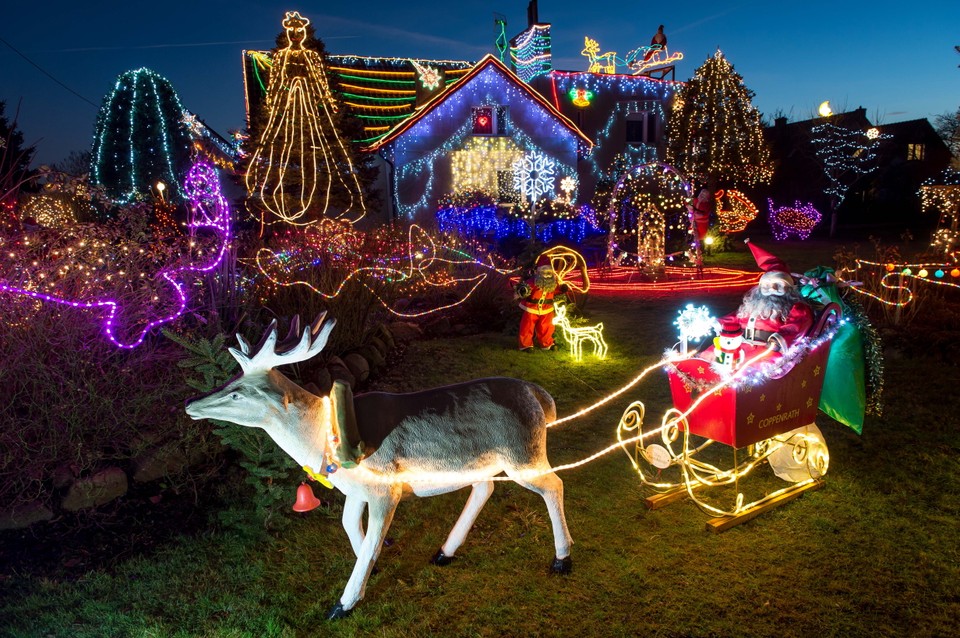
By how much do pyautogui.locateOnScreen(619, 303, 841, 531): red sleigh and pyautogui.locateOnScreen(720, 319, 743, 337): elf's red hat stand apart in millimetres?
237

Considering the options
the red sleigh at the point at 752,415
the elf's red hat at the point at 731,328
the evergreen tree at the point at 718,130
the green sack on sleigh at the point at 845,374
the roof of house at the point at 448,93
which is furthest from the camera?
the evergreen tree at the point at 718,130

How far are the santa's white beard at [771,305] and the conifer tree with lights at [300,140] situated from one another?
10003 mm

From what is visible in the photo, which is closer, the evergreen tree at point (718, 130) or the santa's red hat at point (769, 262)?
the santa's red hat at point (769, 262)

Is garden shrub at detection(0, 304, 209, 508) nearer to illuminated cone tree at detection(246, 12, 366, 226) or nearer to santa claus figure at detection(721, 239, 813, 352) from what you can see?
santa claus figure at detection(721, 239, 813, 352)

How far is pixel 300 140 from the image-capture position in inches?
567

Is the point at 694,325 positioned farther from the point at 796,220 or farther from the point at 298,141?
the point at 796,220

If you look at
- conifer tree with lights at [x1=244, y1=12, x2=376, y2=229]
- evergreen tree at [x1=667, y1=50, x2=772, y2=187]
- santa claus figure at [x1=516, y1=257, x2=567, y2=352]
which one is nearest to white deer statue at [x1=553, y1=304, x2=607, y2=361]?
santa claus figure at [x1=516, y1=257, x2=567, y2=352]

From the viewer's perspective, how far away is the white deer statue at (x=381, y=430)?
3053 mm

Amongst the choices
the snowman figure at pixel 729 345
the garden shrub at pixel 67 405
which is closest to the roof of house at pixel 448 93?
the garden shrub at pixel 67 405

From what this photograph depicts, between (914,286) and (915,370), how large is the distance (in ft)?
6.08

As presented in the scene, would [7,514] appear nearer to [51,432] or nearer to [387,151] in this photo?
[51,432]

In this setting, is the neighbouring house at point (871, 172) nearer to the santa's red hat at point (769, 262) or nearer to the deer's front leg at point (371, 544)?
the santa's red hat at point (769, 262)

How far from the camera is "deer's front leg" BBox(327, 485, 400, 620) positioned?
10.8 feet

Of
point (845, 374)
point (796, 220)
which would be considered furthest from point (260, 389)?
point (796, 220)
